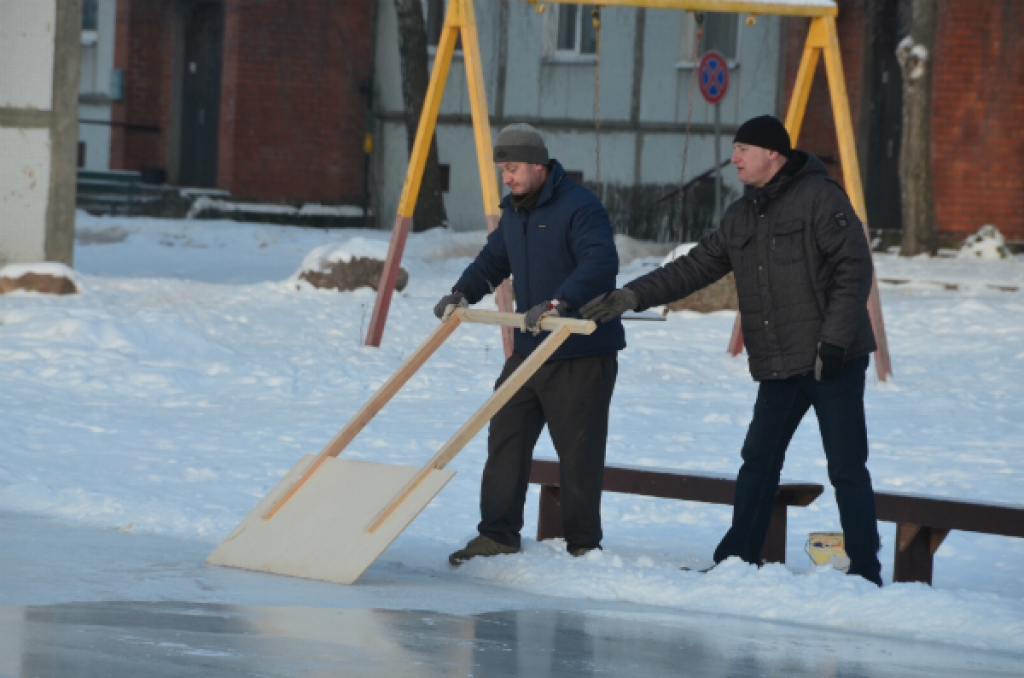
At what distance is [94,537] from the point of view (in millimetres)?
5820

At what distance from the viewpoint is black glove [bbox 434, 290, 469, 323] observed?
586 centimetres

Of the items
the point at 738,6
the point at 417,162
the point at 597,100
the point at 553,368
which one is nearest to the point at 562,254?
the point at 553,368

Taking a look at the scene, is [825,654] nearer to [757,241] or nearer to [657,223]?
[757,241]

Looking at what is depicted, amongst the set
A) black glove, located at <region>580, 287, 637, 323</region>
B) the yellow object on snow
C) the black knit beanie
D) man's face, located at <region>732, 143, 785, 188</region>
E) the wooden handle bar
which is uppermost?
the black knit beanie

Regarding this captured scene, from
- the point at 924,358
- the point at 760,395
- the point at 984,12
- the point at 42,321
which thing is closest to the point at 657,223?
the point at 984,12

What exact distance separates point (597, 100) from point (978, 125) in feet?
37.4

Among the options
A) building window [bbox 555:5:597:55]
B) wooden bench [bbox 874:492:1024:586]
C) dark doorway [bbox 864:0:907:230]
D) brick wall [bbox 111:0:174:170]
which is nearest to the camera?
wooden bench [bbox 874:492:1024:586]

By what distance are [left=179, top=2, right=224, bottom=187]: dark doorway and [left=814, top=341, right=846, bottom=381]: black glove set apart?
21840 millimetres

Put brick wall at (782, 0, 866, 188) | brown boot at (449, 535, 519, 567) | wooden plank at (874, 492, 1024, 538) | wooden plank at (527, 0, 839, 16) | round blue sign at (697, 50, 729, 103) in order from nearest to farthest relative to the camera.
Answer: wooden plank at (874, 492, 1024, 538), brown boot at (449, 535, 519, 567), wooden plank at (527, 0, 839, 16), round blue sign at (697, 50, 729, 103), brick wall at (782, 0, 866, 188)

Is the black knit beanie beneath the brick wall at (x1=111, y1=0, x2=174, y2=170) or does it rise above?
beneath

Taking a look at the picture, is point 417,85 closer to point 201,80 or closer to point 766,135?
point 201,80

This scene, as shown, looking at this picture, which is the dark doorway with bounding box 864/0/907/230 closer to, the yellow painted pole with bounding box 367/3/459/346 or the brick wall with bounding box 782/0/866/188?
the brick wall with bounding box 782/0/866/188

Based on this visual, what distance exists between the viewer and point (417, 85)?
22672 mm

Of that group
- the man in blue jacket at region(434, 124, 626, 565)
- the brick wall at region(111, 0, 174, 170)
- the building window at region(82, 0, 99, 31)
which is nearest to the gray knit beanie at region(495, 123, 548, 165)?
the man in blue jacket at region(434, 124, 626, 565)
